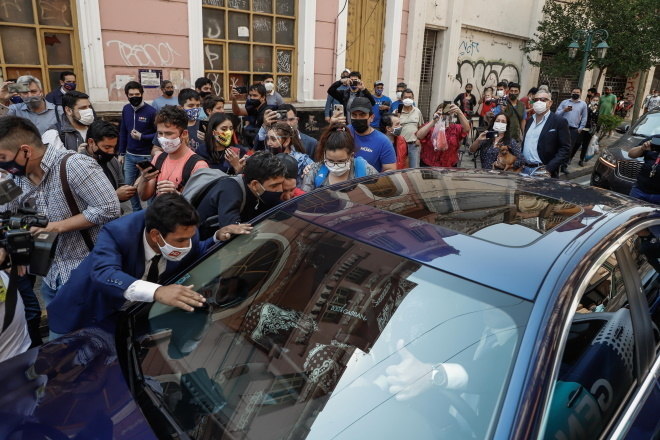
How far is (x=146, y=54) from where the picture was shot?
8195mm

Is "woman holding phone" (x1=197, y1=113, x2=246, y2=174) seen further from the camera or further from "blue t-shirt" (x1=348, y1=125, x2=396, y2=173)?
the camera

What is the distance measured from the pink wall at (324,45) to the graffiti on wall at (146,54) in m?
3.22

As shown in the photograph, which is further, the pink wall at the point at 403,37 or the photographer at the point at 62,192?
the pink wall at the point at 403,37

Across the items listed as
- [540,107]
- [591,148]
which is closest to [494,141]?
[540,107]

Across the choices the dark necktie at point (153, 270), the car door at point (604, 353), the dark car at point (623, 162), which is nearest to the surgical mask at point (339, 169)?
the dark necktie at point (153, 270)

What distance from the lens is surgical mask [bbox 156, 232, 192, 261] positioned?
233 cm

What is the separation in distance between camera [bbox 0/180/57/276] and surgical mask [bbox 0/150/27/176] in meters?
0.46

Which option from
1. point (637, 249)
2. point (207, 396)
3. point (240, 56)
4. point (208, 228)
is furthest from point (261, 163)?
point (240, 56)

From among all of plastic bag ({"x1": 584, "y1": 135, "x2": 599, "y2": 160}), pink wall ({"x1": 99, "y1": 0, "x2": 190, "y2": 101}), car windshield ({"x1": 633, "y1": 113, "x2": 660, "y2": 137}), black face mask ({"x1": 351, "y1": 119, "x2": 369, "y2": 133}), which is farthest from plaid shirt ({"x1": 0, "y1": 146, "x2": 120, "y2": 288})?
plastic bag ({"x1": 584, "y1": 135, "x2": 599, "y2": 160})

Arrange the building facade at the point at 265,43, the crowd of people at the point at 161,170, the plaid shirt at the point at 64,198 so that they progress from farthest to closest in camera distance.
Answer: the building facade at the point at 265,43 < the plaid shirt at the point at 64,198 < the crowd of people at the point at 161,170

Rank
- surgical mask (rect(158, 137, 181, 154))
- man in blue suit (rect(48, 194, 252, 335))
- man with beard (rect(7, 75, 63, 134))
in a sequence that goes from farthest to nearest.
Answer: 1. man with beard (rect(7, 75, 63, 134))
2. surgical mask (rect(158, 137, 181, 154))
3. man in blue suit (rect(48, 194, 252, 335))

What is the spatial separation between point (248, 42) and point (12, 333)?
8377 millimetres

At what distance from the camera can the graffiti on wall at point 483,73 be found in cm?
1456

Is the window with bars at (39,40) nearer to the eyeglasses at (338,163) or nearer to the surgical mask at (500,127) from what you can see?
the eyeglasses at (338,163)
